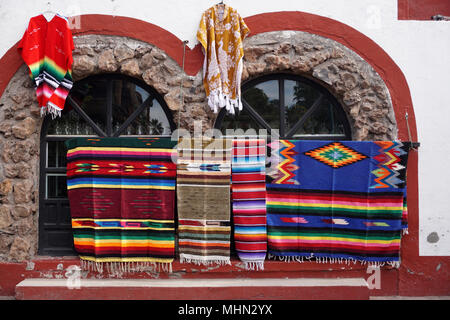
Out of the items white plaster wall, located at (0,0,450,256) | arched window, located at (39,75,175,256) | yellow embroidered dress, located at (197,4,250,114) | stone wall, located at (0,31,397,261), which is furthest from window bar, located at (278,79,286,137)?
arched window, located at (39,75,175,256)

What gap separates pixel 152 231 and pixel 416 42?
3.64 m

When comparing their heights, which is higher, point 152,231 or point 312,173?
point 312,173

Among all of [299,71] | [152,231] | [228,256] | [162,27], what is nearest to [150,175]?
[152,231]

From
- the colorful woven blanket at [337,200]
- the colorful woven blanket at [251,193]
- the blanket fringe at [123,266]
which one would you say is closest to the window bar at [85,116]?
the blanket fringe at [123,266]

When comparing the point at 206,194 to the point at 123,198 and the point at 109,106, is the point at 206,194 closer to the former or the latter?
the point at 123,198

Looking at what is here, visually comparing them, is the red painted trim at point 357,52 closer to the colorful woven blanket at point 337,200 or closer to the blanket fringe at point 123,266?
the colorful woven blanket at point 337,200

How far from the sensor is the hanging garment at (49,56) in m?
3.67

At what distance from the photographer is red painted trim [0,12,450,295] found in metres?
3.83

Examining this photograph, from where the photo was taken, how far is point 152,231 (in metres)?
3.71

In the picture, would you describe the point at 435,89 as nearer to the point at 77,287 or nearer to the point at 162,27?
the point at 162,27

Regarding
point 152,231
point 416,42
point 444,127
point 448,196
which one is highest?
point 416,42

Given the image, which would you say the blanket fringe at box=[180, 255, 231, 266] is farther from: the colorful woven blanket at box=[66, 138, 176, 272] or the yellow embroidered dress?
the yellow embroidered dress

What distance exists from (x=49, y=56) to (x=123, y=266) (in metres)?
2.41

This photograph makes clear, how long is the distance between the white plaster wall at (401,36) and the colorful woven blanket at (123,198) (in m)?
1.38
